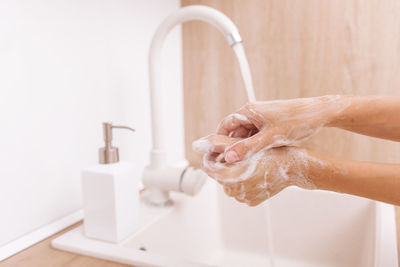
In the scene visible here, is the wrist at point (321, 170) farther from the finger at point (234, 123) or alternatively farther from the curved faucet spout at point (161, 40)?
the curved faucet spout at point (161, 40)

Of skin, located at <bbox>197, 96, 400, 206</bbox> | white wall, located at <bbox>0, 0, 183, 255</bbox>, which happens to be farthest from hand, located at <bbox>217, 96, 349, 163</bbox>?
white wall, located at <bbox>0, 0, 183, 255</bbox>

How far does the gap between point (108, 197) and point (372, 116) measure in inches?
16.4

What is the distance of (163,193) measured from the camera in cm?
72

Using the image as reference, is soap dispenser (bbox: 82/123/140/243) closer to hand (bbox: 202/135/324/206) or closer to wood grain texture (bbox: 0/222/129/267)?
wood grain texture (bbox: 0/222/129/267)

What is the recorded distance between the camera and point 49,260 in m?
0.50

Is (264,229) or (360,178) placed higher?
(360,178)

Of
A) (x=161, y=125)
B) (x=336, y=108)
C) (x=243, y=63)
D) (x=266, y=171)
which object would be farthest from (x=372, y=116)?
(x=161, y=125)

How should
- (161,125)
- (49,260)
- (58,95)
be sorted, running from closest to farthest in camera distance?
1. (49,260)
2. (58,95)
3. (161,125)

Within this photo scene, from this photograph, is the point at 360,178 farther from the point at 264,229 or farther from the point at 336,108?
the point at 264,229

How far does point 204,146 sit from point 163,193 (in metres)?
0.30

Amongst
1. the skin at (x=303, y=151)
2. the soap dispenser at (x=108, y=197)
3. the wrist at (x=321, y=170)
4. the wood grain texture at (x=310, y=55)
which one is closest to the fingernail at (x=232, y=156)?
the skin at (x=303, y=151)

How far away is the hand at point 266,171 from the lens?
427 millimetres

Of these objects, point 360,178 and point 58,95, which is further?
point 58,95

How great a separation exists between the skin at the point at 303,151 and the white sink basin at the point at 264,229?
0.85ft
